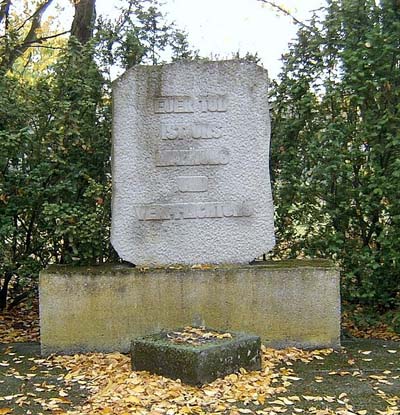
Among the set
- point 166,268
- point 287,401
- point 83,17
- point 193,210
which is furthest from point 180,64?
point 83,17

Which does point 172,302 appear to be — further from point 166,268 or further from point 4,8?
point 4,8

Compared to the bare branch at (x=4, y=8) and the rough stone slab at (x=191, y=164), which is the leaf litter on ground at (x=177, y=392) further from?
the bare branch at (x=4, y=8)

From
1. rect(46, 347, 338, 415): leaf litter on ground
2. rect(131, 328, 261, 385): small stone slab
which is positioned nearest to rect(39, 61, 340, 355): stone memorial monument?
rect(46, 347, 338, 415): leaf litter on ground

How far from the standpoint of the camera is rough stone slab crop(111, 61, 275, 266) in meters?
5.58

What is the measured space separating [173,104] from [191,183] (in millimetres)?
685

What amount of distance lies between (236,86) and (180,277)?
167cm

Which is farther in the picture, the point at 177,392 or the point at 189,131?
the point at 189,131

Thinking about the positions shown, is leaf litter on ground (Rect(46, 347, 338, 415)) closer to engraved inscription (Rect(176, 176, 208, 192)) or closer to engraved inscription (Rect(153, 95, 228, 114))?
engraved inscription (Rect(176, 176, 208, 192))

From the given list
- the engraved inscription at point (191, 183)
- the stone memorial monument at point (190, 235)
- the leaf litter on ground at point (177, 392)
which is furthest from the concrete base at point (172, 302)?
the engraved inscription at point (191, 183)

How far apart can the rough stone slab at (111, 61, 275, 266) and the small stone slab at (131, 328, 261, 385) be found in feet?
3.14

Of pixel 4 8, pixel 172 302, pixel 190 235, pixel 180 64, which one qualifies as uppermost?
pixel 4 8

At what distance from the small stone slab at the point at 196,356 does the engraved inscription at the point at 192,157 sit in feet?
4.81

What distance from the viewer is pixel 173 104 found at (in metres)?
5.65

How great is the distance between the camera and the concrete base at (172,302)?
5367 mm
